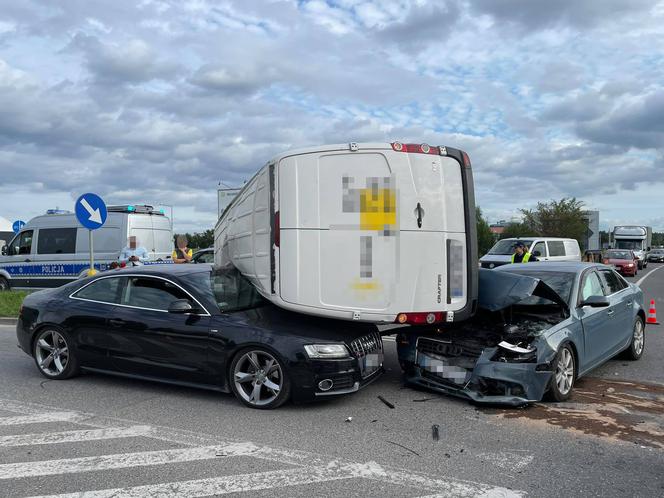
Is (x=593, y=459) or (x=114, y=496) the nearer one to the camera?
(x=114, y=496)

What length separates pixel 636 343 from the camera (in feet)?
25.7

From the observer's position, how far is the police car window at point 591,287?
6594 millimetres

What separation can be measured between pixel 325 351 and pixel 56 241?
1220 centimetres

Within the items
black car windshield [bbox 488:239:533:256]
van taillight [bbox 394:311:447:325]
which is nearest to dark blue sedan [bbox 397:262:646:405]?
van taillight [bbox 394:311:447:325]

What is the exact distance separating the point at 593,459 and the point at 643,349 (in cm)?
485

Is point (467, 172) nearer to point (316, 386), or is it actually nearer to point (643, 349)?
point (316, 386)

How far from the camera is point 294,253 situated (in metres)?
5.58

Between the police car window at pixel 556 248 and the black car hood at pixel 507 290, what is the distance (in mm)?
16110

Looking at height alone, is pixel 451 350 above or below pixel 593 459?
above

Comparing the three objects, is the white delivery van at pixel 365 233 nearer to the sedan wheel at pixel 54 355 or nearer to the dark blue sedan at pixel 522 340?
the dark blue sedan at pixel 522 340

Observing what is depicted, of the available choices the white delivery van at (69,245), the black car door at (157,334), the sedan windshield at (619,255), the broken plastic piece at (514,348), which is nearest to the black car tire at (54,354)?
the black car door at (157,334)

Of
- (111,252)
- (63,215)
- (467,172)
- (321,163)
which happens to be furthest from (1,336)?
(467,172)

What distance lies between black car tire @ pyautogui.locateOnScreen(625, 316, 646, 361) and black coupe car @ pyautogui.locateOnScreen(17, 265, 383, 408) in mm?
3745

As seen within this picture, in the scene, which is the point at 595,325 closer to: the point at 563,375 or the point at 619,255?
the point at 563,375
